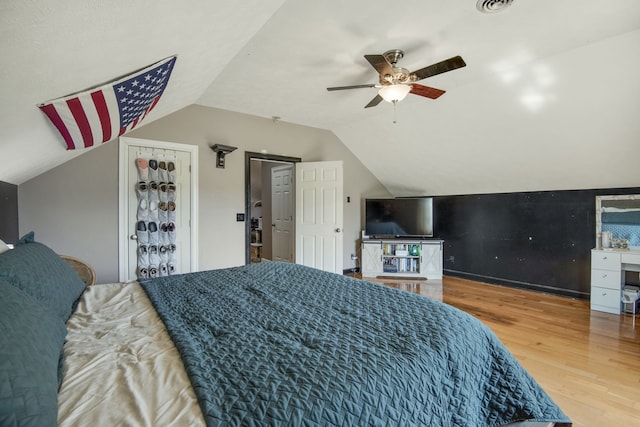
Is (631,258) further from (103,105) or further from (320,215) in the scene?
(103,105)

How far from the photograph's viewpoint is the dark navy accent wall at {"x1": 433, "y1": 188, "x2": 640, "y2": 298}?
3.89 m

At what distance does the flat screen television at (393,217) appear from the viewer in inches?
206

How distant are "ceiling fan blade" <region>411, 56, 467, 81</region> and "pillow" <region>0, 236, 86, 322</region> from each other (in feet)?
8.55

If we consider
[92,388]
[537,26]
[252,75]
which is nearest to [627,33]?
[537,26]

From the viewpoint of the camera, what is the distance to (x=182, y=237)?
11.9 ft

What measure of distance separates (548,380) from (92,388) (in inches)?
105

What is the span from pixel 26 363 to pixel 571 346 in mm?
3548

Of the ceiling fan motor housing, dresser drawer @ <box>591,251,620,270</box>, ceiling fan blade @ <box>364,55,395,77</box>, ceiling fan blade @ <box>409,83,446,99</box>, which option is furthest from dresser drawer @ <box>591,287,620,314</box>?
ceiling fan blade @ <box>364,55,395,77</box>

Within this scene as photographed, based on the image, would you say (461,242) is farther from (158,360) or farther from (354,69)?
(158,360)

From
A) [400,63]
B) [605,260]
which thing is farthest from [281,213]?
[605,260]

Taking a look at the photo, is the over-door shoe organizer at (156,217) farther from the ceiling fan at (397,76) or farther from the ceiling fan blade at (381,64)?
the ceiling fan blade at (381,64)

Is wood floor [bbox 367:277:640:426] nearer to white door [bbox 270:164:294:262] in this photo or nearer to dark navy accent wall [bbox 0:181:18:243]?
white door [bbox 270:164:294:262]

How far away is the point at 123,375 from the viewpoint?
2.94ft

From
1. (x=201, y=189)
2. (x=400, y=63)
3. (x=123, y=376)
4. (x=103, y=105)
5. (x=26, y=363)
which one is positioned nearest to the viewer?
(x=26, y=363)
